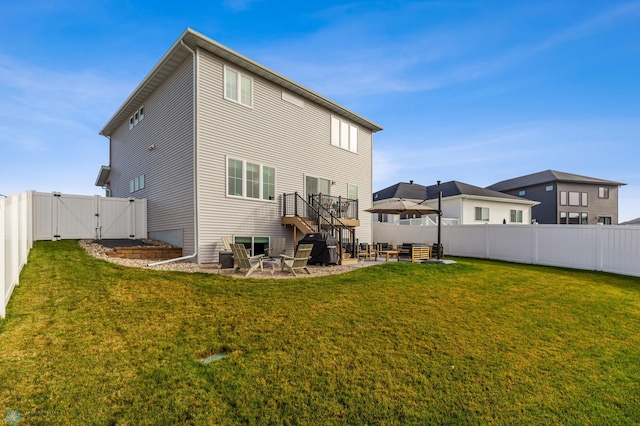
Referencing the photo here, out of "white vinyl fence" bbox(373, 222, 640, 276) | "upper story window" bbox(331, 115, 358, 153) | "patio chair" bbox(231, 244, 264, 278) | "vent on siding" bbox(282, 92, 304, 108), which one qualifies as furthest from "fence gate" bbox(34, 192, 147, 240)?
"white vinyl fence" bbox(373, 222, 640, 276)

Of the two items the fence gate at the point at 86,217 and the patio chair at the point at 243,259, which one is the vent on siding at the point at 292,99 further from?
the fence gate at the point at 86,217

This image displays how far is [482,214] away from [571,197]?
1651 cm

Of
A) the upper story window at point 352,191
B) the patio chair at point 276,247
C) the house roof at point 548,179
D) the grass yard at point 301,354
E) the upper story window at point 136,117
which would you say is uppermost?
the upper story window at point 136,117

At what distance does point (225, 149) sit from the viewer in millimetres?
10992

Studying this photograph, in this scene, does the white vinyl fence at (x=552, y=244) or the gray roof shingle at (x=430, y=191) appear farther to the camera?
the gray roof shingle at (x=430, y=191)

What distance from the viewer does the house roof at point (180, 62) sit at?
10.1 meters

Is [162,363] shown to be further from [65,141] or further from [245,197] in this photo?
[65,141]

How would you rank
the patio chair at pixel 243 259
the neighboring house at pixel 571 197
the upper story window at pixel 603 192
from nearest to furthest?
the patio chair at pixel 243 259, the neighboring house at pixel 571 197, the upper story window at pixel 603 192

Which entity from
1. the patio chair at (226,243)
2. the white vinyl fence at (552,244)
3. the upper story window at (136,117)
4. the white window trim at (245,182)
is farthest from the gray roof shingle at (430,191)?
the upper story window at (136,117)

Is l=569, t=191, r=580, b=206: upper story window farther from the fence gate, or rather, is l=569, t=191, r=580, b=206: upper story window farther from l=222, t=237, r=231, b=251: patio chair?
the fence gate

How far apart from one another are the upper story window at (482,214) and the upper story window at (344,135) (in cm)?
1406

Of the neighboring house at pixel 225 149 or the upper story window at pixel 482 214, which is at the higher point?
the neighboring house at pixel 225 149

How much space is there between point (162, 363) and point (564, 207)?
4090cm

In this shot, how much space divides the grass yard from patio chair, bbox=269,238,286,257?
4.79 metres
